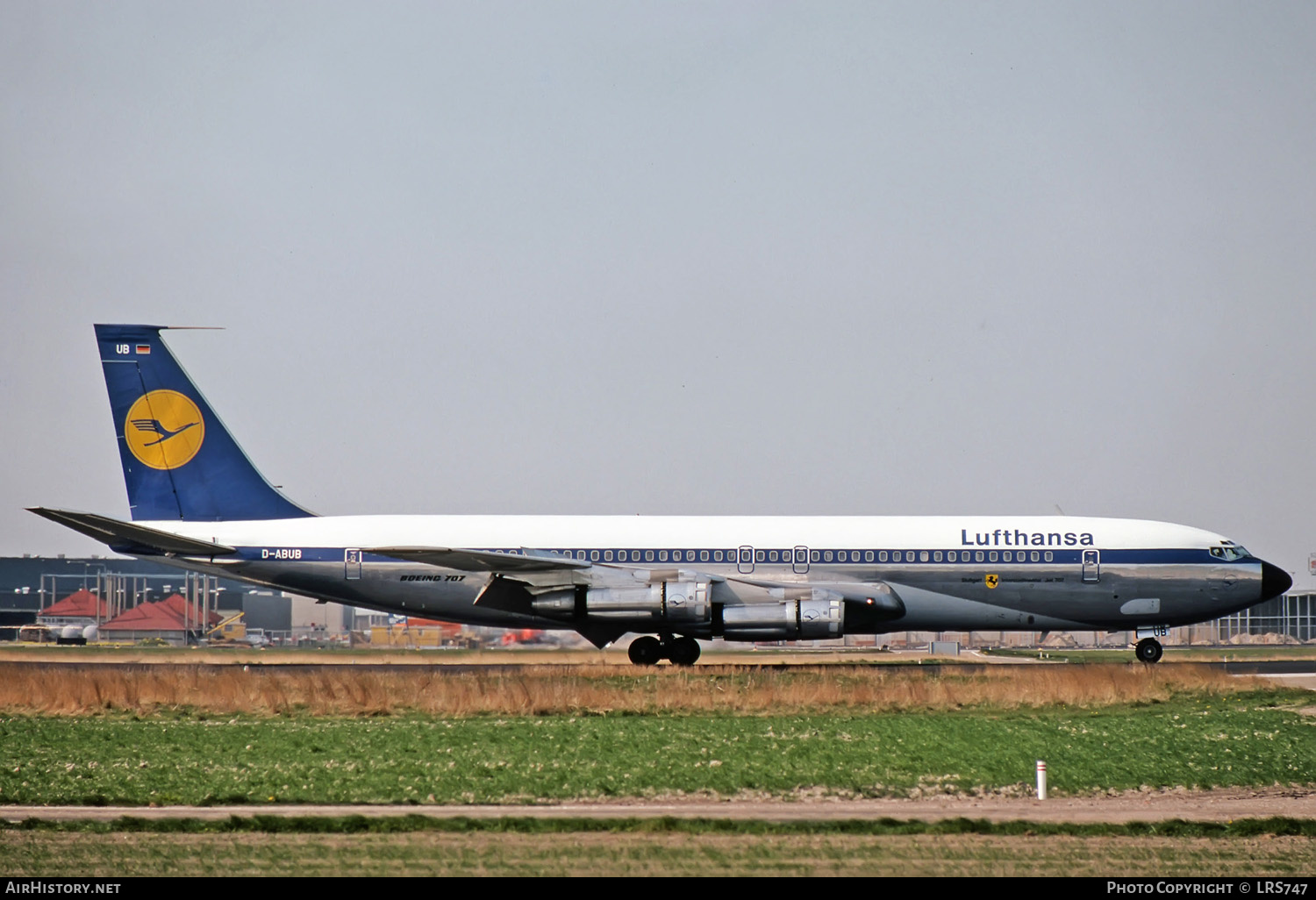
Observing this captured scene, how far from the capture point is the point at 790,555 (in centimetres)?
3653

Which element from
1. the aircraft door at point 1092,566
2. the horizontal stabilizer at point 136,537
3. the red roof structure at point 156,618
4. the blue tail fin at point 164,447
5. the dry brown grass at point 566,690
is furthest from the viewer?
the red roof structure at point 156,618

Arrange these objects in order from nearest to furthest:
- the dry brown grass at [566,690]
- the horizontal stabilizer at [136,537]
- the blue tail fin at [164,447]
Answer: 1. the dry brown grass at [566,690]
2. the horizontal stabilizer at [136,537]
3. the blue tail fin at [164,447]

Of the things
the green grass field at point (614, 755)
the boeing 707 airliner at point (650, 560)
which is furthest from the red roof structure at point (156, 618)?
the green grass field at point (614, 755)

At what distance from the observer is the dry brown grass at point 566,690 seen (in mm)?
26344

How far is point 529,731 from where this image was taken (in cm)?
2203

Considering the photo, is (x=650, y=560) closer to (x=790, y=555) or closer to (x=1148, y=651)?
(x=790, y=555)

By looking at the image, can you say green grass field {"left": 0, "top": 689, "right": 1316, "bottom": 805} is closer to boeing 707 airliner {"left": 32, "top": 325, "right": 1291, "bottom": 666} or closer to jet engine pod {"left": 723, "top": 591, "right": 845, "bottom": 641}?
jet engine pod {"left": 723, "top": 591, "right": 845, "bottom": 641}

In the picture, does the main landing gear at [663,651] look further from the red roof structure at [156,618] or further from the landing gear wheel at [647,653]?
the red roof structure at [156,618]

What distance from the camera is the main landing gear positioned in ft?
120

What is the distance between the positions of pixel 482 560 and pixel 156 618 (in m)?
73.9

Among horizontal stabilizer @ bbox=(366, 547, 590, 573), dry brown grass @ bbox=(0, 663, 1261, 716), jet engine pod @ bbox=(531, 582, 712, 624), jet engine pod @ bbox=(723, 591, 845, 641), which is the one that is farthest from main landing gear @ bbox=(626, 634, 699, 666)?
dry brown grass @ bbox=(0, 663, 1261, 716)

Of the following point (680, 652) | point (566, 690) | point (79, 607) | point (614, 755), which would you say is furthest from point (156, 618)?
point (614, 755)

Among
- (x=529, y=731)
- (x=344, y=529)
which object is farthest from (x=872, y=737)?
(x=344, y=529)

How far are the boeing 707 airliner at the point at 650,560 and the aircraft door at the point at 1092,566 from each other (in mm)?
51
